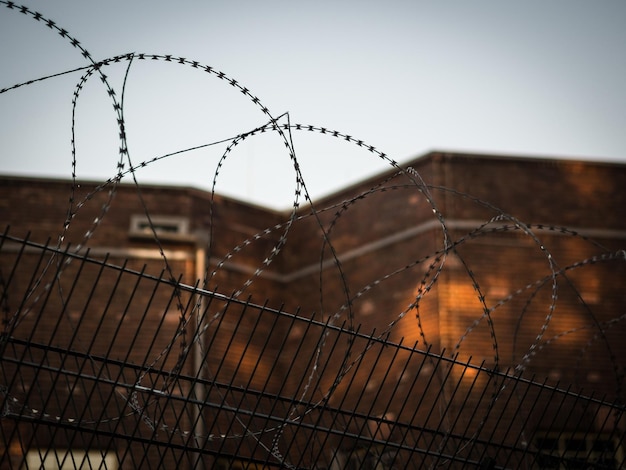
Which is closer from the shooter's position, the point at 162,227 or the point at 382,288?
the point at 382,288

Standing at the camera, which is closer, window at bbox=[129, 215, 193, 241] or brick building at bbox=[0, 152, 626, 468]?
brick building at bbox=[0, 152, 626, 468]

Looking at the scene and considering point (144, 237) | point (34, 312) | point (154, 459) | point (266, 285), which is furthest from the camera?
point (266, 285)

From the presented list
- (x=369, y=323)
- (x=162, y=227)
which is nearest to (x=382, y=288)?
(x=369, y=323)

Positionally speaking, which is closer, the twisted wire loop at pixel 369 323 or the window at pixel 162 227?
the twisted wire loop at pixel 369 323

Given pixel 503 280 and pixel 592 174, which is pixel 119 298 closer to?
pixel 503 280

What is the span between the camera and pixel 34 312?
15188mm

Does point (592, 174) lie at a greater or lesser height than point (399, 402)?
greater

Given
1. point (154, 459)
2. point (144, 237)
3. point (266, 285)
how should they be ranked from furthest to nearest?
point (266, 285)
point (144, 237)
point (154, 459)

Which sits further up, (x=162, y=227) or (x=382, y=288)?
(x=382, y=288)

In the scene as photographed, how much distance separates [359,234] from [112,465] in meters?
5.73

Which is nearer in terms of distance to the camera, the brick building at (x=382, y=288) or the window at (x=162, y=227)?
the brick building at (x=382, y=288)

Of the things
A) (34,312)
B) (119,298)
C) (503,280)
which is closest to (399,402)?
(503,280)

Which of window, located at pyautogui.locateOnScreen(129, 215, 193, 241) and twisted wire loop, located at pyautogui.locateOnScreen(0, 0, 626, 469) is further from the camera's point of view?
window, located at pyautogui.locateOnScreen(129, 215, 193, 241)

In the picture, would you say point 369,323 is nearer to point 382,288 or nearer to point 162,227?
point 382,288
